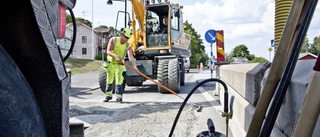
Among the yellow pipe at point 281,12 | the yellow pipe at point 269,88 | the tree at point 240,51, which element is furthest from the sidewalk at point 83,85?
the tree at point 240,51

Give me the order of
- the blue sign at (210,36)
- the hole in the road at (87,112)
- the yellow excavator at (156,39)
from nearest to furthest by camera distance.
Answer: the hole in the road at (87,112) < the yellow excavator at (156,39) < the blue sign at (210,36)

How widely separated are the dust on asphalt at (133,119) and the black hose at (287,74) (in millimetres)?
3009

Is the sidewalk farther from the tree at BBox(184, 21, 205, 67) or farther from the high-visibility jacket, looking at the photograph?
the tree at BBox(184, 21, 205, 67)

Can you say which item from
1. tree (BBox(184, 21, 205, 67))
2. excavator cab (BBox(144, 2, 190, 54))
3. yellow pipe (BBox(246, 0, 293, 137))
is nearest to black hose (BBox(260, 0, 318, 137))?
yellow pipe (BBox(246, 0, 293, 137))

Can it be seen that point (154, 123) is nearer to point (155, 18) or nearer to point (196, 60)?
point (155, 18)

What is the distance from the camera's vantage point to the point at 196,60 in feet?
191

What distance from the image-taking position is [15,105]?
1.23 meters

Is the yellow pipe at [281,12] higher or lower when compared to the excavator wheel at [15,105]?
higher

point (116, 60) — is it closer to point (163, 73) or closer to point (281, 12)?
point (163, 73)

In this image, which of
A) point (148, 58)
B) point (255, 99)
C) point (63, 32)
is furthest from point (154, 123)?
point (148, 58)

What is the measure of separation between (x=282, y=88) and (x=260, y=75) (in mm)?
699

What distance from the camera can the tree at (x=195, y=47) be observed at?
190 ft

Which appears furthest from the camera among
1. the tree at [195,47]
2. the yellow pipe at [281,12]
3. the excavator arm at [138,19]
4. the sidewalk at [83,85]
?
the tree at [195,47]

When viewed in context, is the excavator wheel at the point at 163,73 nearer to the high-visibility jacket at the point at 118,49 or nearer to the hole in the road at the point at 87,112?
the high-visibility jacket at the point at 118,49
